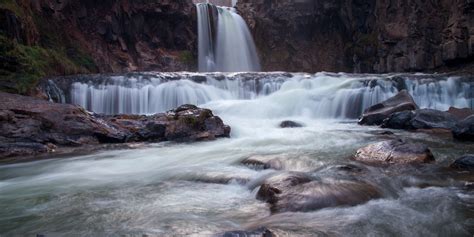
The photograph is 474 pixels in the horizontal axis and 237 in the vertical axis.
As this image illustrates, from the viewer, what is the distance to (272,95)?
17.5 metres

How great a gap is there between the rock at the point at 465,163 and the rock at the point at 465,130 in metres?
3.27

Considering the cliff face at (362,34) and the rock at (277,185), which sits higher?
the cliff face at (362,34)

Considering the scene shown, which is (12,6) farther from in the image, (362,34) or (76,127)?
(362,34)

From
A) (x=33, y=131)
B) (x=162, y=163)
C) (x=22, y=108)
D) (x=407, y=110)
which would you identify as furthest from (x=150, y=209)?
(x=407, y=110)

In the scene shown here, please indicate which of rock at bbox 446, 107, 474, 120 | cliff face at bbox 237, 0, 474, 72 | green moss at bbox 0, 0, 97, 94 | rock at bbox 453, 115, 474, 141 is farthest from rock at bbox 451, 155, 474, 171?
cliff face at bbox 237, 0, 474, 72

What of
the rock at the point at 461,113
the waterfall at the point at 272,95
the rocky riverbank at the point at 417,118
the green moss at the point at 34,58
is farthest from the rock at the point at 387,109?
the green moss at the point at 34,58

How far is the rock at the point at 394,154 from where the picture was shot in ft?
22.8

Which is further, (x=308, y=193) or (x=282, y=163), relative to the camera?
(x=282, y=163)

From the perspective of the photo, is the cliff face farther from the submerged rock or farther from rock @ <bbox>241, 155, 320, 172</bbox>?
rock @ <bbox>241, 155, 320, 172</bbox>

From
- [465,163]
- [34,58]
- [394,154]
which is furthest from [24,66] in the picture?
[465,163]

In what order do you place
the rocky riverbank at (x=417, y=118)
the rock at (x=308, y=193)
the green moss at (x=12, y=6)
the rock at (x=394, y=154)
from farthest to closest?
the green moss at (x=12, y=6)
the rocky riverbank at (x=417, y=118)
the rock at (x=394, y=154)
the rock at (x=308, y=193)

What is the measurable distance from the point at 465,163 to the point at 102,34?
23.8m

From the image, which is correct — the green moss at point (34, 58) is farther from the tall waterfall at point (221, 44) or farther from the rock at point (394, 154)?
the rock at point (394, 154)

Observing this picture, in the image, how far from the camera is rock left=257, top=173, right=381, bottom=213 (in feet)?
15.4
